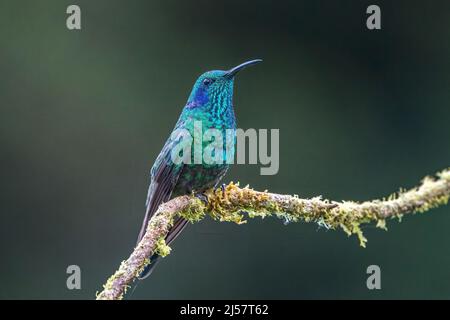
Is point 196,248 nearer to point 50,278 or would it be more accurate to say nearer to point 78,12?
point 50,278

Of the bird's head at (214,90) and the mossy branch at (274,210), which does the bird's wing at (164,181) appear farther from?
the bird's head at (214,90)

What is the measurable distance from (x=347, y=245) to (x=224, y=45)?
3.08 meters

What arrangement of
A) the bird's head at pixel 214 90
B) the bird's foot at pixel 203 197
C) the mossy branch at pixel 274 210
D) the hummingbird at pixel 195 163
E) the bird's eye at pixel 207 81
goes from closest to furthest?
the mossy branch at pixel 274 210 < the bird's foot at pixel 203 197 < the hummingbird at pixel 195 163 < the bird's head at pixel 214 90 < the bird's eye at pixel 207 81

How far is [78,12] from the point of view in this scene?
27.4ft

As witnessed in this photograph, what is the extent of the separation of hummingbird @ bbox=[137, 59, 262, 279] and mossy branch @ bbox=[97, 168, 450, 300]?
6.3 inches

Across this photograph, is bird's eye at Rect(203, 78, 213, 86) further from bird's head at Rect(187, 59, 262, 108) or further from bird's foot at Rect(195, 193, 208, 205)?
bird's foot at Rect(195, 193, 208, 205)

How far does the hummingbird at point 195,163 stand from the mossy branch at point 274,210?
0.16 metres

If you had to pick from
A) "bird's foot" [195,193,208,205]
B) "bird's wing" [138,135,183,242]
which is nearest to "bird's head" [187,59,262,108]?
"bird's wing" [138,135,183,242]

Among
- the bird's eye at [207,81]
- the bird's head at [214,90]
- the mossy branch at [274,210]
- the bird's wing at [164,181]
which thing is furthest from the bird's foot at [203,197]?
the bird's eye at [207,81]

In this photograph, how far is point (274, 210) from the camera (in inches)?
155

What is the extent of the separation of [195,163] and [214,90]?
0.68 m

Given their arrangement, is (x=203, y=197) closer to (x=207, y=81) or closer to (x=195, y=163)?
(x=195, y=163)

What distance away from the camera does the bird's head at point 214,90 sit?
15.9 ft

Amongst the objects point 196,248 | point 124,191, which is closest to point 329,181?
point 196,248
